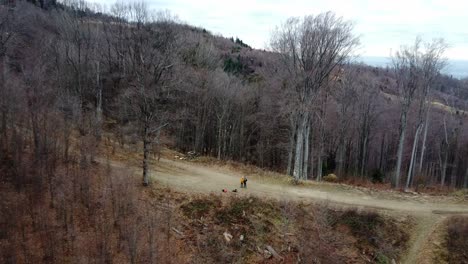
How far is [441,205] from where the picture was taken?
19109 mm

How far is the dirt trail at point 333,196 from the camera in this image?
55.1 feet

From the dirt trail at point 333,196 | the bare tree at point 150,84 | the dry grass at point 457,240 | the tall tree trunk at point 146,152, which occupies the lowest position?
the dry grass at point 457,240

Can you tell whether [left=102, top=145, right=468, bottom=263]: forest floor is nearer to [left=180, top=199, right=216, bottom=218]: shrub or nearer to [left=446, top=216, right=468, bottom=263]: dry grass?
[left=446, top=216, right=468, bottom=263]: dry grass

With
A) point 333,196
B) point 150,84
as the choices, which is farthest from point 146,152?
point 333,196

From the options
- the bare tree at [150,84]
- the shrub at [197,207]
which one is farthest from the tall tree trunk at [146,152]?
the shrub at [197,207]

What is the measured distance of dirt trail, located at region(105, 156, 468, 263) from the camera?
16797mm

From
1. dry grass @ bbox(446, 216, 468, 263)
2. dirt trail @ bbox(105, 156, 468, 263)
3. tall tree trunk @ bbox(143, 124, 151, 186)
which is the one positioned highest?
tall tree trunk @ bbox(143, 124, 151, 186)

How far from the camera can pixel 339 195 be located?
64.4 ft

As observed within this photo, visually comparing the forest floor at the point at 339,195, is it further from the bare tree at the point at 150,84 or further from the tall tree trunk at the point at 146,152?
the bare tree at the point at 150,84

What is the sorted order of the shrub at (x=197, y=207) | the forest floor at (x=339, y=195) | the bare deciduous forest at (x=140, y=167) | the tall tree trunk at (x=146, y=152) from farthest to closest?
the tall tree trunk at (x=146, y=152), the shrub at (x=197, y=207), the forest floor at (x=339, y=195), the bare deciduous forest at (x=140, y=167)

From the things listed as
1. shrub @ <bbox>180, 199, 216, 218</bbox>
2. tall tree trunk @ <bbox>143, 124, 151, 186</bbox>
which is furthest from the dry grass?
tall tree trunk @ <bbox>143, 124, 151, 186</bbox>

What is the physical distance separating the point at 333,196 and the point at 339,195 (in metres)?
0.52

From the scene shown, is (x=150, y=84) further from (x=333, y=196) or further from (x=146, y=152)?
(x=333, y=196)

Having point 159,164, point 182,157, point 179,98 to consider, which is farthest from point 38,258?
point 179,98
